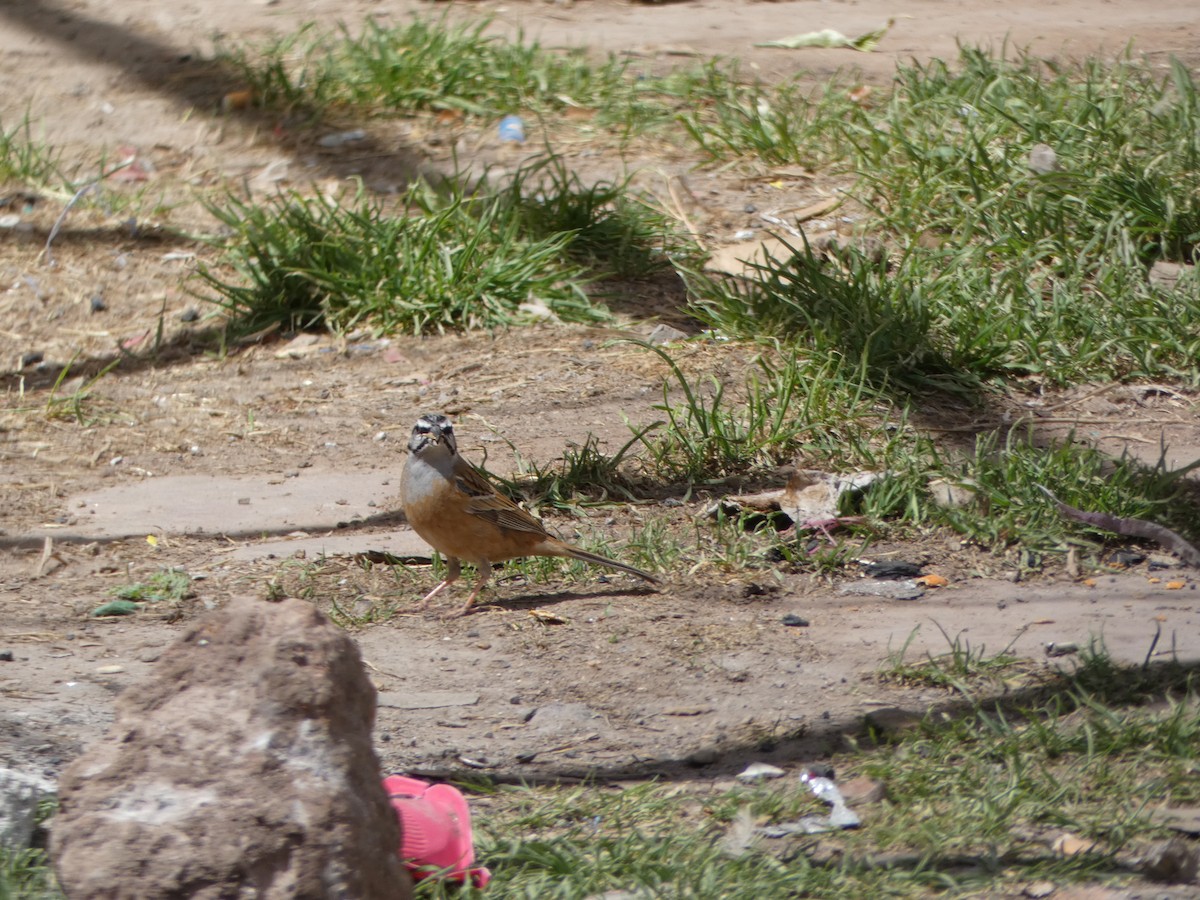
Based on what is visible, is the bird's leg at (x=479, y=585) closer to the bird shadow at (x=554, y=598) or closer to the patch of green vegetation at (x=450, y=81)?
the bird shadow at (x=554, y=598)

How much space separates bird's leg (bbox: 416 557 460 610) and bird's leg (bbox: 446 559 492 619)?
0.09 metres

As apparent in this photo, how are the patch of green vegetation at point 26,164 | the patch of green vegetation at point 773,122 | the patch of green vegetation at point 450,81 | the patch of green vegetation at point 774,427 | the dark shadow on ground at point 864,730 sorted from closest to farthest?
the dark shadow on ground at point 864,730 < the patch of green vegetation at point 774,427 < the patch of green vegetation at point 773,122 < the patch of green vegetation at point 26,164 < the patch of green vegetation at point 450,81

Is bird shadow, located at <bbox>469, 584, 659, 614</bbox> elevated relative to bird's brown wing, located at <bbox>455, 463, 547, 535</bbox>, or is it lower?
lower

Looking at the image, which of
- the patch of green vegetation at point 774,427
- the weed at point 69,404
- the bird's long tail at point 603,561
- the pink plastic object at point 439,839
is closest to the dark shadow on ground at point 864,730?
the pink plastic object at point 439,839

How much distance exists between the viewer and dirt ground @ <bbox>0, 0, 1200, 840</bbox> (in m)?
4.05

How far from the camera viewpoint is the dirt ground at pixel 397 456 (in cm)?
405

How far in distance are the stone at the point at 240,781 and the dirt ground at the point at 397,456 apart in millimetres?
858

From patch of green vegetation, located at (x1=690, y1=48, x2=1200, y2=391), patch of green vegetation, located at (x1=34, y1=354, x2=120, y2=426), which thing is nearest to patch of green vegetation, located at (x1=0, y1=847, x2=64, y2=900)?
patch of green vegetation, located at (x1=34, y1=354, x2=120, y2=426)

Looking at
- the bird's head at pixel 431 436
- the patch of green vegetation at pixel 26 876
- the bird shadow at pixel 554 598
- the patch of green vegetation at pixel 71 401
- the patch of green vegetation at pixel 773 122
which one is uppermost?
the patch of green vegetation at pixel 773 122

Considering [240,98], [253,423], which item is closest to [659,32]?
[240,98]

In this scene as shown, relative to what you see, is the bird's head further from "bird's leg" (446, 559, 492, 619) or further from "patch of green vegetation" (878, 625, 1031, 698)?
"patch of green vegetation" (878, 625, 1031, 698)

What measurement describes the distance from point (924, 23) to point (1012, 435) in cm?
530

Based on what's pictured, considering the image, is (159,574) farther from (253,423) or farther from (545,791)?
(545,791)

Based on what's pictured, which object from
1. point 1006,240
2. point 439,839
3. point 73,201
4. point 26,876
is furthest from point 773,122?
point 26,876
